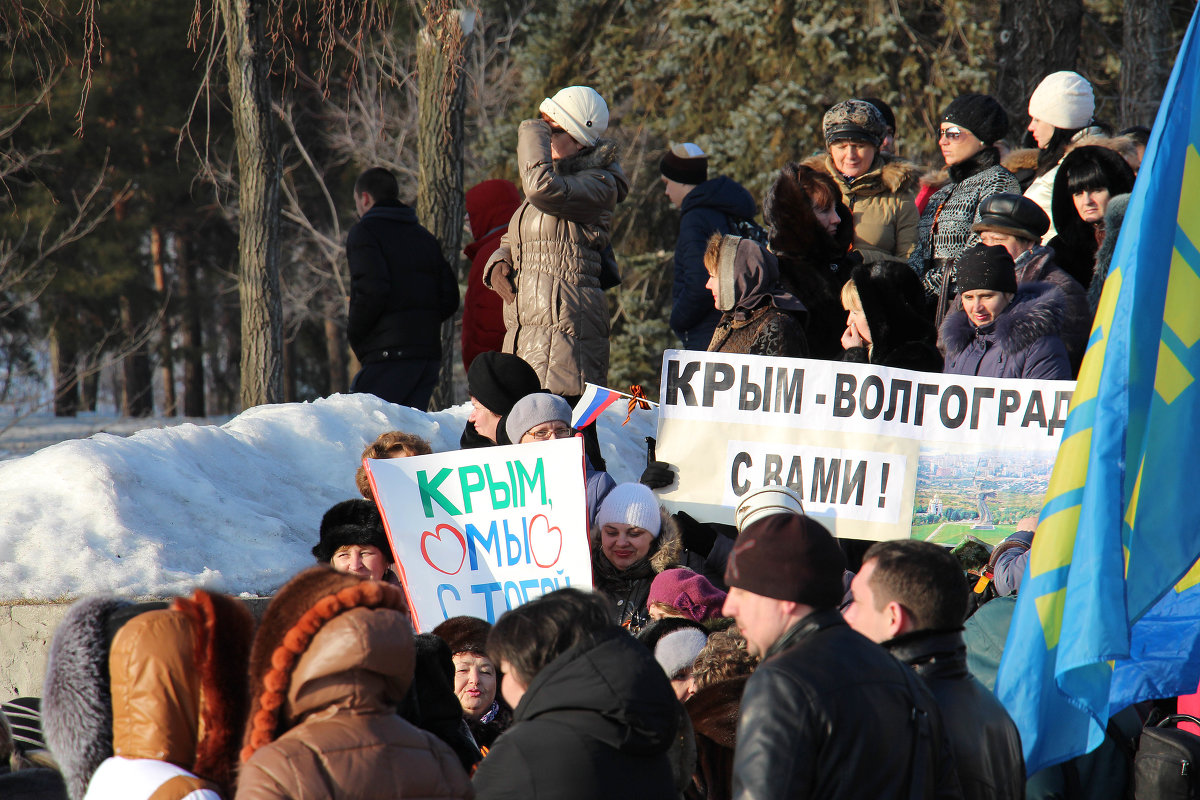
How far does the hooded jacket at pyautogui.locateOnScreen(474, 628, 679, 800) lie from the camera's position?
2.78 meters

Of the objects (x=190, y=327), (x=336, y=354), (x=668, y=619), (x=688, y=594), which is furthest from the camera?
(x=336, y=354)

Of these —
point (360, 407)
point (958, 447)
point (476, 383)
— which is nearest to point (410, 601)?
point (476, 383)

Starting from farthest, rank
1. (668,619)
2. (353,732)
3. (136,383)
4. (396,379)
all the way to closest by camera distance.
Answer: (136,383), (396,379), (668,619), (353,732)

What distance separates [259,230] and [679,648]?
22.1ft

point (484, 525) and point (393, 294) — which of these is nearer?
point (484, 525)

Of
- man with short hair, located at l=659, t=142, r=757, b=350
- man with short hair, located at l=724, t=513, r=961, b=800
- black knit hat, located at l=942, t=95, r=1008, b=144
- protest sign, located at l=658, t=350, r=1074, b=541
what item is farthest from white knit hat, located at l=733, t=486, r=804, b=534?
black knit hat, located at l=942, t=95, r=1008, b=144

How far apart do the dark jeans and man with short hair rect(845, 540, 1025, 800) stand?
6.17 m

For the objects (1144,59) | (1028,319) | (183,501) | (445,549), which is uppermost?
(1144,59)

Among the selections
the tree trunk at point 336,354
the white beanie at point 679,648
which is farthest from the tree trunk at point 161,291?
the white beanie at point 679,648

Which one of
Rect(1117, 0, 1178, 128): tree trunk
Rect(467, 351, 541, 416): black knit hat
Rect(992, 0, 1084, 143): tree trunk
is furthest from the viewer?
Rect(992, 0, 1084, 143): tree trunk

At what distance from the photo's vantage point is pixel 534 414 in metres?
5.43

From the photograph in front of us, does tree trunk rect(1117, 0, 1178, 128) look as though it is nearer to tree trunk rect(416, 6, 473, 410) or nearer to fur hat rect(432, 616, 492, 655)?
tree trunk rect(416, 6, 473, 410)

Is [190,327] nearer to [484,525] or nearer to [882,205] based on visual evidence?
[882,205]

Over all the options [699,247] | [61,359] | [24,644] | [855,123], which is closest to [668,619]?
[24,644]
